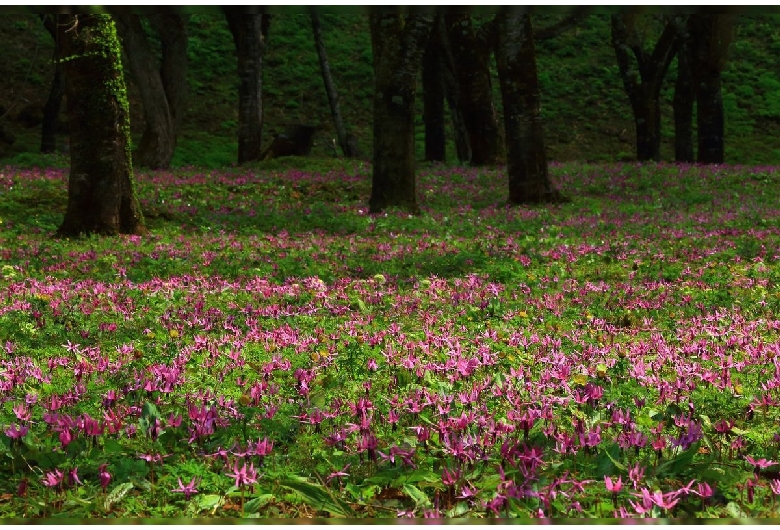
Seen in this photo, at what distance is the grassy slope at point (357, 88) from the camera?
45.8 metres

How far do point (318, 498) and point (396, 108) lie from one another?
52.3ft

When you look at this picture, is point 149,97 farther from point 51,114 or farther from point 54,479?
point 54,479

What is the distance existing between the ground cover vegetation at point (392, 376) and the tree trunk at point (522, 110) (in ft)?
19.8

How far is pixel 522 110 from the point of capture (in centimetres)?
1986

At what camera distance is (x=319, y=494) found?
3623mm

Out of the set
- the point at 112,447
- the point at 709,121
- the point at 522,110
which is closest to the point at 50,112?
the point at 522,110

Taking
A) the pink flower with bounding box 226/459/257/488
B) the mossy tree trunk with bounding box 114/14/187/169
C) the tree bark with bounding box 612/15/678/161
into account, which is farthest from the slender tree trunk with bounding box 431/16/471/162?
the pink flower with bounding box 226/459/257/488

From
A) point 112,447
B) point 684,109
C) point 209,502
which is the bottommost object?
point 209,502

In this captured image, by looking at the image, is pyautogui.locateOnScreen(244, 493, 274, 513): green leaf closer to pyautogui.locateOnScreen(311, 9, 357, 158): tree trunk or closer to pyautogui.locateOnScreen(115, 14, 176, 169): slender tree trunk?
pyautogui.locateOnScreen(115, 14, 176, 169): slender tree trunk

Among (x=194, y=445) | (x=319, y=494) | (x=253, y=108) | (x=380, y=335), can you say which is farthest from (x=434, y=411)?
(x=253, y=108)

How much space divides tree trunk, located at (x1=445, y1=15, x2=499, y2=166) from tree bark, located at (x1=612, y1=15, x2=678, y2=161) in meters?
8.60

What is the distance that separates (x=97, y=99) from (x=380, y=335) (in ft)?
31.3

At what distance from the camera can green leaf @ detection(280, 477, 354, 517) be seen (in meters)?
3.53

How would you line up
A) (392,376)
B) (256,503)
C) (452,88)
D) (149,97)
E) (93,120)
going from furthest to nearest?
(452,88), (149,97), (93,120), (392,376), (256,503)
